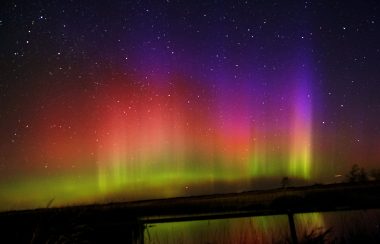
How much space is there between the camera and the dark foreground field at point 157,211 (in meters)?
7.26

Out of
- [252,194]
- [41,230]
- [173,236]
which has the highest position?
[252,194]

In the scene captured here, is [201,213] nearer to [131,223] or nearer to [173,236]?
[131,223]

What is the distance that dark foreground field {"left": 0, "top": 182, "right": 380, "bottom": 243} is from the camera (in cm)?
726

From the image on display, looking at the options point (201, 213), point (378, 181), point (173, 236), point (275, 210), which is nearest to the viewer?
point (378, 181)

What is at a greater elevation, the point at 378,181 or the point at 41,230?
the point at 378,181

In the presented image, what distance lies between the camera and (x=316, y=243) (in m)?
7.50

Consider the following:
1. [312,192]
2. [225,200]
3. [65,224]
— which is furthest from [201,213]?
[65,224]

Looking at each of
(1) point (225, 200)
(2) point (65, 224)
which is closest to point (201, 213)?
(1) point (225, 200)

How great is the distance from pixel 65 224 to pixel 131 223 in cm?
135

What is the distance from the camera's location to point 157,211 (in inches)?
332

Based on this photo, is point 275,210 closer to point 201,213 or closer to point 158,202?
point 201,213

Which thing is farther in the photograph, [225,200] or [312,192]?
[225,200]

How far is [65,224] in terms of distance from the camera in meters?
8.54

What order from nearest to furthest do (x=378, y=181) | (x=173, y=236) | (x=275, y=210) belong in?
(x=378, y=181), (x=275, y=210), (x=173, y=236)
